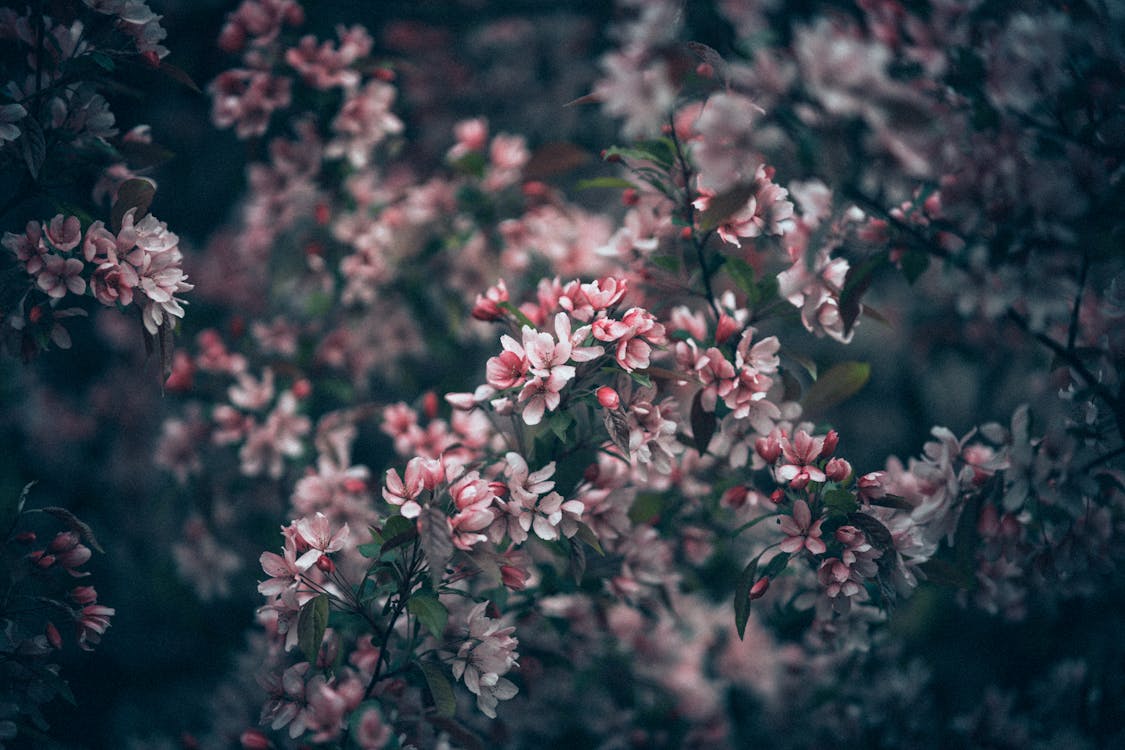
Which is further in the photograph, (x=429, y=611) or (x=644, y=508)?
(x=644, y=508)

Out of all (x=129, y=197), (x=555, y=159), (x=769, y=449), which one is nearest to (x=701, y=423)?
(x=769, y=449)

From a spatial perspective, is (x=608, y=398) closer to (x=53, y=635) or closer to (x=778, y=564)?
(x=778, y=564)

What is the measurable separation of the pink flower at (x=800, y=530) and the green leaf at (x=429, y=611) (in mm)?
553

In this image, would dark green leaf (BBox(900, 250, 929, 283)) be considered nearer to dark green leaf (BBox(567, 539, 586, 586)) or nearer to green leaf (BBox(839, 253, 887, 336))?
green leaf (BBox(839, 253, 887, 336))

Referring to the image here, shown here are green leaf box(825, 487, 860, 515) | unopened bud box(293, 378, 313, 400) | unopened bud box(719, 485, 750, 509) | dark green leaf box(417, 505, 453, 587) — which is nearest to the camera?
dark green leaf box(417, 505, 453, 587)

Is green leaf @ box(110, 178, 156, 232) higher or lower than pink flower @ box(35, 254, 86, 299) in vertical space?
higher

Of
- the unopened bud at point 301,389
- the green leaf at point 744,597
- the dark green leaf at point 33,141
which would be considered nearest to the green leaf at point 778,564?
the green leaf at point 744,597

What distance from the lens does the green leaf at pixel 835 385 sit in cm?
141

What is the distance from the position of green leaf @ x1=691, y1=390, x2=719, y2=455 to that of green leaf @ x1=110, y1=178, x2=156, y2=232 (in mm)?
1012

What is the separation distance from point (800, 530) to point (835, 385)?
0.39 meters

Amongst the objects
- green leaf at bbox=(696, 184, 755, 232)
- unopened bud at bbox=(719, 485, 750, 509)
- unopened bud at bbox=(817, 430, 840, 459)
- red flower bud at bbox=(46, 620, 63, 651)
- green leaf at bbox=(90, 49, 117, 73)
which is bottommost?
red flower bud at bbox=(46, 620, 63, 651)

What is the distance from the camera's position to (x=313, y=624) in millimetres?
1112

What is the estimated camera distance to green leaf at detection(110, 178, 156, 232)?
1.20 m

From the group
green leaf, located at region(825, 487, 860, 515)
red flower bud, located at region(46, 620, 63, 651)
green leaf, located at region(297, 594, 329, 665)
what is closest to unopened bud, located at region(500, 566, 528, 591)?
green leaf, located at region(297, 594, 329, 665)
